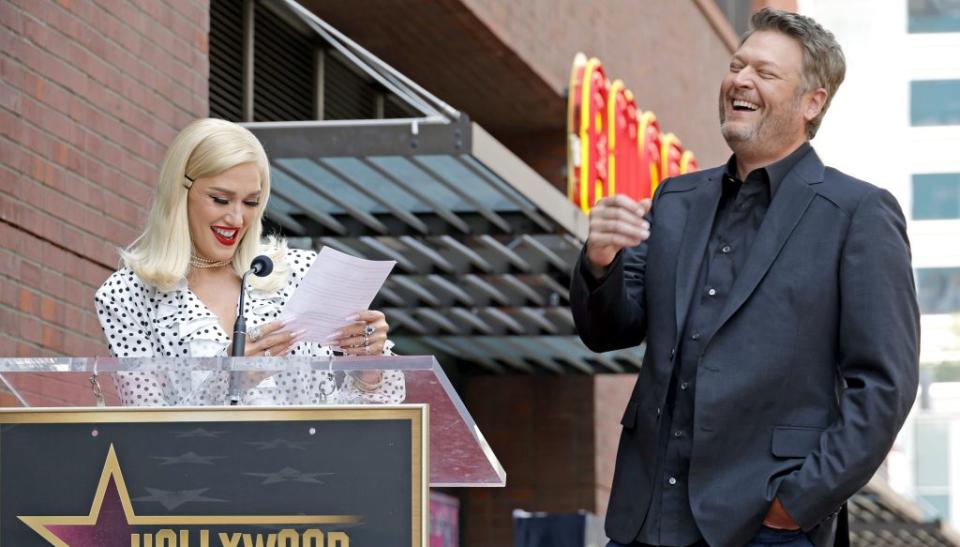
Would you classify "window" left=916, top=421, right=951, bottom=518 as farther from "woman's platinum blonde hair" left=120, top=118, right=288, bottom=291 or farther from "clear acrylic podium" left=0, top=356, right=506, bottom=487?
"clear acrylic podium" left=0, top=356, right=506, bottom=487

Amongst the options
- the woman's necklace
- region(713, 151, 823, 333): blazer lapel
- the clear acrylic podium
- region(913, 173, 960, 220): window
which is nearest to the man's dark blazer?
region(713, 151, 823, 333): blazer lapel

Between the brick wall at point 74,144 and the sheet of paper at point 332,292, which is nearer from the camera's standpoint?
the sheet of paper at point 332,292

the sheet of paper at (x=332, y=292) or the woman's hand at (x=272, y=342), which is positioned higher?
the sheet of paper at (x=332, y=292)

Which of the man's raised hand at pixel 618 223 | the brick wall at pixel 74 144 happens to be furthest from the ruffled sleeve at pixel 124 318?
the brick wall at pixel 74 144

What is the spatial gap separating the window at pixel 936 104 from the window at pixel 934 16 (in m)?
2.89

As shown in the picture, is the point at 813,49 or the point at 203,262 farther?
the point at 203,262

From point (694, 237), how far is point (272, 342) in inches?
39.9

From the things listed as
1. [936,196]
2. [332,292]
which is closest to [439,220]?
[332,292]

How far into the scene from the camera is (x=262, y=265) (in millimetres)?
4469

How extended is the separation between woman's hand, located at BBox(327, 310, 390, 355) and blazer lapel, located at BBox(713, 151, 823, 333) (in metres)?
0.76

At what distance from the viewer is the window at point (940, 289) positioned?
2571 inches

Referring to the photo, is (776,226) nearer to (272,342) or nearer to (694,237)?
(694,237)

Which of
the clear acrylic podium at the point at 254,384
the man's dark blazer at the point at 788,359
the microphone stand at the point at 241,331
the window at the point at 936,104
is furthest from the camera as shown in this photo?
the window at the point at 936,104

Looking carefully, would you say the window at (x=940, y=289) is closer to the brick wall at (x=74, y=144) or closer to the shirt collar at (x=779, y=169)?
the brick wall at (x=74, y=144)
